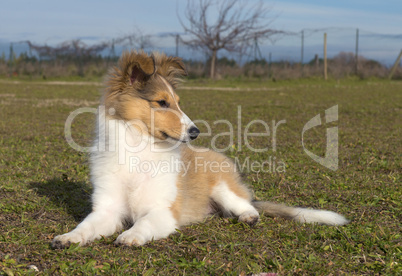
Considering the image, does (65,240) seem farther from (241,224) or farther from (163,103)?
(241,224)

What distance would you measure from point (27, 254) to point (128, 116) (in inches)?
55.5

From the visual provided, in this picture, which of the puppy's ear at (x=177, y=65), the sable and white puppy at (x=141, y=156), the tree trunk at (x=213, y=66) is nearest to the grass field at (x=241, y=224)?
the sable and white puppy at (x=141, y=156)

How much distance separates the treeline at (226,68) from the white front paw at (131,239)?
97.7 feet

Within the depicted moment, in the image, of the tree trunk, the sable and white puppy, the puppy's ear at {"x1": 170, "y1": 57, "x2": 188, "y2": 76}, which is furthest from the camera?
the tree trunk

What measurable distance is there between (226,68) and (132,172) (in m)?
31.2

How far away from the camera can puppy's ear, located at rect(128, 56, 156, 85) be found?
3.80 meters

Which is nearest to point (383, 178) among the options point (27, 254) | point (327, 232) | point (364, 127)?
point (327, 232)

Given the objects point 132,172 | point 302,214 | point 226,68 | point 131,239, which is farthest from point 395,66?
point 131,239

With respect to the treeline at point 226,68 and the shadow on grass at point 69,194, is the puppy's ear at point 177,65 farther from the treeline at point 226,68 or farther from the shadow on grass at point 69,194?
the treeline at point 226,68

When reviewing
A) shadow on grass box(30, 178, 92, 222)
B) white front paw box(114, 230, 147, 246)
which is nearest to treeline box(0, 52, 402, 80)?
shadow on grass box(30, 178, 92, 222)

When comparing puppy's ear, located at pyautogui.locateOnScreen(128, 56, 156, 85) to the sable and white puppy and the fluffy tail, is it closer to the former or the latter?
the sable and white puppy

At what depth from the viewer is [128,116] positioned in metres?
3.84

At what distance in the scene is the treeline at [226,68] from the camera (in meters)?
33.3

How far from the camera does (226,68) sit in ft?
113
